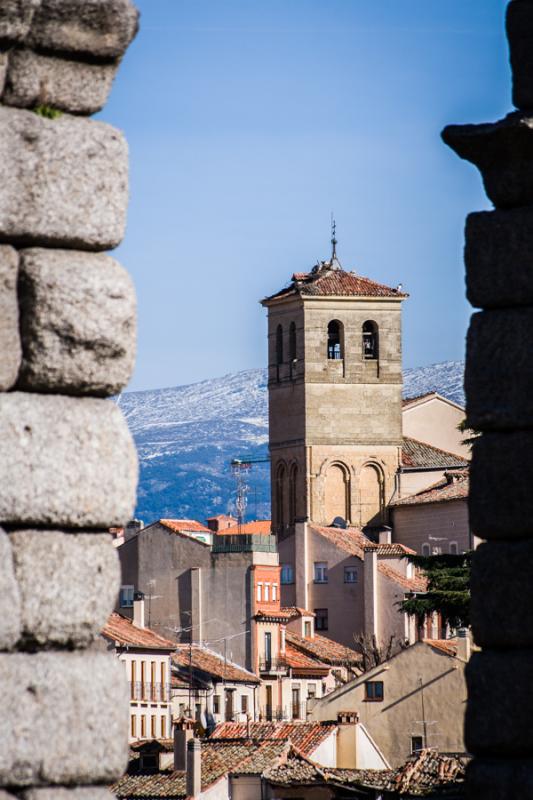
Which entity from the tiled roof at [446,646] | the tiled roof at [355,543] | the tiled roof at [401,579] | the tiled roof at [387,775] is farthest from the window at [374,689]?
the tiled roof at [355,543]

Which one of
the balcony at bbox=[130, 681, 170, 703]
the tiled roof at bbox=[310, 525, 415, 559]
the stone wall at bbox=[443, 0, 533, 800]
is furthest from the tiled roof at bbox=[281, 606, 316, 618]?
the stone wall at bbox=[443, 0, 533, 800]

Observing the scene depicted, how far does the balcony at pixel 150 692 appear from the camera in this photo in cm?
5697

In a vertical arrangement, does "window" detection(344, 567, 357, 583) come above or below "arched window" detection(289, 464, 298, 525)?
below

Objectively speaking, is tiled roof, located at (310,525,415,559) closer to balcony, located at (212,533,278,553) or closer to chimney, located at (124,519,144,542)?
balcony, located at (212,533,278,553)

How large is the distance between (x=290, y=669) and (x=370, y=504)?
23.6 m

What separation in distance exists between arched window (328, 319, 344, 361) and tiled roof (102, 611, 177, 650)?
109 ft

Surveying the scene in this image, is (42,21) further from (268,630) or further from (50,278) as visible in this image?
(268,630)

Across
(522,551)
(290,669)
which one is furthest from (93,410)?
(290,669)

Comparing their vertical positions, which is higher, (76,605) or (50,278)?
(50,278)

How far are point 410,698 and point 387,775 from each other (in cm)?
1233

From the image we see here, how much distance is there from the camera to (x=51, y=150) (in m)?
Answer: 6.08

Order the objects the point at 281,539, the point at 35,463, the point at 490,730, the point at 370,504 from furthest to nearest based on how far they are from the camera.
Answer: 1. the point at 370,504
2. the point at 281,539
3. the point at 490,730
4. the point at 35,463

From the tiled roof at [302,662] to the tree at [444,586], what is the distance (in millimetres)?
30338

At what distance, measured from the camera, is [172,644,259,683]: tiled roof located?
209ft
